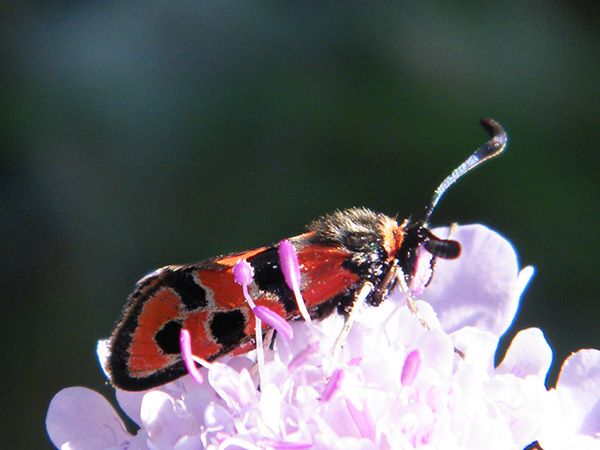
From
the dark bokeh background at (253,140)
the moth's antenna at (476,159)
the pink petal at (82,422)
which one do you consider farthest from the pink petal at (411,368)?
the dark bokeh background at (253,140)

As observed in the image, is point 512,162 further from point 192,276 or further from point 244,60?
point 192,276

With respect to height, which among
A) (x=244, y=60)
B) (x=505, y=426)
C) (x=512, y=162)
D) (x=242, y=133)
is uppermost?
(x=244, y=60)

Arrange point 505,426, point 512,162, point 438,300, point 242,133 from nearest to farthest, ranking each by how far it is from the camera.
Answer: point 505,426, point 438,300, point 512,162, point 242,133

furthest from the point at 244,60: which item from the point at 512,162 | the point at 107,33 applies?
the point at 512,162

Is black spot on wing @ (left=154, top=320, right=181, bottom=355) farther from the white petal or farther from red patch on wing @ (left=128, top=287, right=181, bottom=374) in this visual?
the white petal

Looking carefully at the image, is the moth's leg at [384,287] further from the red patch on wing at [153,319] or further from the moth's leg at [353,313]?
the red patch on wing at [153,319]

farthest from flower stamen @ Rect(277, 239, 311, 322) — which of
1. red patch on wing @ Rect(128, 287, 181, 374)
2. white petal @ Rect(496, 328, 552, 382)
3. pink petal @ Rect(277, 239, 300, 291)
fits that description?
white petal @ Rect(496, 328, 552, 382)

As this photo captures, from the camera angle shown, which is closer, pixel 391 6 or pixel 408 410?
pixel 408 410
